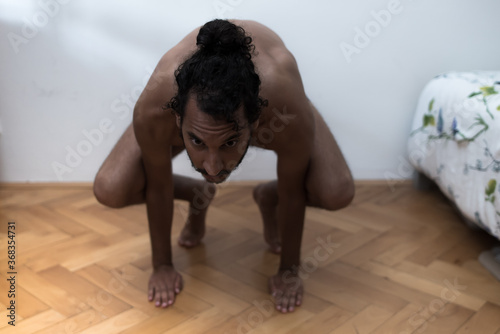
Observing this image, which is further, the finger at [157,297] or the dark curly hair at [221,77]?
the finger at [157,297]

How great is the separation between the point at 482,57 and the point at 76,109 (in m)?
1.42

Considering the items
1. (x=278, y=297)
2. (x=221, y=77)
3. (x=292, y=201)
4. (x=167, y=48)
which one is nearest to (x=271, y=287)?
(x=278, y=297)

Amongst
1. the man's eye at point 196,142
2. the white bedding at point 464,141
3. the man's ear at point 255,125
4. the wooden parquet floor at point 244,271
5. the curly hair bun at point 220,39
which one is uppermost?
the curly hair bun at point 220,39

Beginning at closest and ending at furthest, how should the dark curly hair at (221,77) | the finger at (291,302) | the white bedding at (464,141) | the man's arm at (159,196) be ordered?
the dark curly hair at (221,77)
the man's arm at (159,196)
the finger at (291,302)
the white bedding at (464,141)

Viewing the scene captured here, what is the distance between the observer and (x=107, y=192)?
1298mm

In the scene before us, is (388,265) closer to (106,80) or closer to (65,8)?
(106,80)

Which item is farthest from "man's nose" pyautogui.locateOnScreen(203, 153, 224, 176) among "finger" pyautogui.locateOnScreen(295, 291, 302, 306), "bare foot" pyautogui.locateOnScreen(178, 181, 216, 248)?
"bare foot" pyautogui.locateOnScreen(178, 181, 216, 248)

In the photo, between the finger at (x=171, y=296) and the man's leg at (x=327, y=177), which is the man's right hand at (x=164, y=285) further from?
the man's leg at (x=327, y=177)

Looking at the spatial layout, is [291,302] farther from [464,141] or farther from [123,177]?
[464,141]

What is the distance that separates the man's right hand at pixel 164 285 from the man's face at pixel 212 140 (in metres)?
0.40

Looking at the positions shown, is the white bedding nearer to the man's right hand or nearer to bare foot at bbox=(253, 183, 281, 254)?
bare foot at bbox=(253, 183, 281, 254)

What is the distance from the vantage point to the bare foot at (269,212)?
1.52 metres

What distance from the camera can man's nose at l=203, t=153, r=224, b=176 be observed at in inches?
38.3

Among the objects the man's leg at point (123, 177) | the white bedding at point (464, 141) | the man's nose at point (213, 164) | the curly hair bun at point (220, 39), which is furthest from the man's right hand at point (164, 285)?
the white bedding at point (464, 141)
